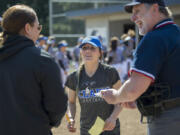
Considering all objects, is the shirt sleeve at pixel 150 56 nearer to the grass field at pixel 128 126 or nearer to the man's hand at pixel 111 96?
the man's hand at pixel 111 96

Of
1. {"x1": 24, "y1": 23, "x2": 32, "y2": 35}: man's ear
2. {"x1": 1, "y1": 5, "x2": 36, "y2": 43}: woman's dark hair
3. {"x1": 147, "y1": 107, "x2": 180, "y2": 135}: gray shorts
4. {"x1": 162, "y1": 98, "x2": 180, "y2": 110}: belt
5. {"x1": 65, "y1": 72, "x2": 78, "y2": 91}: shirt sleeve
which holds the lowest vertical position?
{"x1": 65, "y1": 72, "x2": 78, "y2": 91}: shirt sleeve

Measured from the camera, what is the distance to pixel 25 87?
2451mm

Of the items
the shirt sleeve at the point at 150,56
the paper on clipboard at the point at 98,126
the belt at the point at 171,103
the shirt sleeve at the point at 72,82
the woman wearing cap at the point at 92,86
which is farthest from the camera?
the shirt sleeve at the point at 72,82

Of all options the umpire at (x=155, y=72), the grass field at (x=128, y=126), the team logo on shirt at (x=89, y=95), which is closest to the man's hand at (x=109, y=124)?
the team logo on shirt at (x=89, y=95)

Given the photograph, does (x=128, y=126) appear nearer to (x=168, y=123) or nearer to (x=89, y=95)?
(x=89, y=95)

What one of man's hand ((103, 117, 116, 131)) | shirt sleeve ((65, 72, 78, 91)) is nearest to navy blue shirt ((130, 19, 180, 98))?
man's hand ((103, 117, 116, 131))

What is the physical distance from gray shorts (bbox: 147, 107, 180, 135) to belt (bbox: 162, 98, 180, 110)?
0.04 meters

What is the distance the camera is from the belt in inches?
99.6

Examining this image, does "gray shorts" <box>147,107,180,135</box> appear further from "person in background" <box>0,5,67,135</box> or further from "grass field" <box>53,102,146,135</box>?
"grass field" <box>53,102,146,135</box>

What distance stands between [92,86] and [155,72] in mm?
1449

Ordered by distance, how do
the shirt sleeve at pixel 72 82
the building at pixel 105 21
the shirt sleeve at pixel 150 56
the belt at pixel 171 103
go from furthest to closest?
1. the building at pixel 105 21
2. the shirt sleeve at pixel 72 82
3. the belt at pixel 171 103
4. the shirt sleeve at pixel 150 56

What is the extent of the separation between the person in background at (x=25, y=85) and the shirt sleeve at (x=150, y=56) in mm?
661

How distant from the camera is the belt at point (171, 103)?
2.53 m

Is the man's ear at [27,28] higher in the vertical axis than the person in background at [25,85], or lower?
higher
